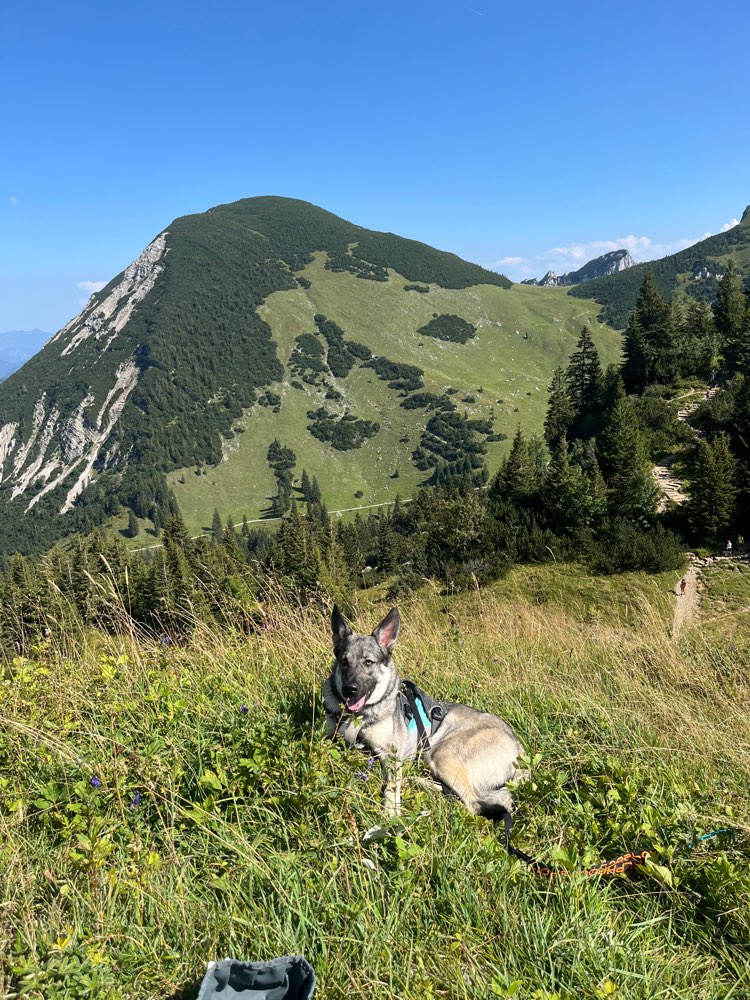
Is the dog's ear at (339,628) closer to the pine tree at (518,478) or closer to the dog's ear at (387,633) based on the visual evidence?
the dog's ear at (387,633)

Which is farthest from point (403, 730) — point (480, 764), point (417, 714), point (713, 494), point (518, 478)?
point (518, 478)

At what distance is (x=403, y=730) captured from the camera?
4.28 meters

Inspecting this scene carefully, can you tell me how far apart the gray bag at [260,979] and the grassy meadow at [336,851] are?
0.14 meters

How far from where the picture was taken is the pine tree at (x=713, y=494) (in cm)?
3375

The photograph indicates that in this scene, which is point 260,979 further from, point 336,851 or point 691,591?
point 691,591

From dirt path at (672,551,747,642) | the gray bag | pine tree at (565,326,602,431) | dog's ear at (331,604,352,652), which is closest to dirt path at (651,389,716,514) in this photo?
dirt path at (672,551,747,642)

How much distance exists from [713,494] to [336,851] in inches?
1495

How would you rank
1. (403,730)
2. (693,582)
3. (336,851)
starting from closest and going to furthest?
1. (336,851)
2. (403,730)
3. (693,582)

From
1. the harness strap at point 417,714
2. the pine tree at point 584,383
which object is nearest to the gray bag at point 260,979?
the harness strap at point 417,714

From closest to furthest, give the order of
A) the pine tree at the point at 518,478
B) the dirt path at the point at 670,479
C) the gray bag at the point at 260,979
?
the gray bag at the point at 260,979 < the dirt path at the point at 670,479 < the pine tree at the point at 518,478

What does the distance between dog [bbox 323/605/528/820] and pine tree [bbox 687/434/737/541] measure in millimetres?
36101

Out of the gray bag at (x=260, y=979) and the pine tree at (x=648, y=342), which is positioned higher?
the pine tree at (x=648, y=342)

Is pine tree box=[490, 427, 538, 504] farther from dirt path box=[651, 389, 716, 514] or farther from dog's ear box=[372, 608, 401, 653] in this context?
dog's ear box=[372, 608, 401, 653]

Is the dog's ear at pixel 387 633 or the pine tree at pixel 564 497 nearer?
the dog's ear at pixel 387 633
